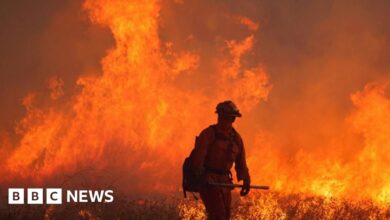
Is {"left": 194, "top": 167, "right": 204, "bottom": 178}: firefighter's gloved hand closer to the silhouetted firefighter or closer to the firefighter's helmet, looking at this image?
the silhouetted firefighter

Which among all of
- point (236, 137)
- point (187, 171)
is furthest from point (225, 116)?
point (187, 171)

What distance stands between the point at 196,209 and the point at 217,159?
206 inches

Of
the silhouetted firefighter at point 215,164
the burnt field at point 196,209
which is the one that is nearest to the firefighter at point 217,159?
the silhouetted firefighter at point 215,164

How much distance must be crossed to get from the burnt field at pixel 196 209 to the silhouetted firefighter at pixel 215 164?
453 cm

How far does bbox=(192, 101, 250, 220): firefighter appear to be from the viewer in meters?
10.1

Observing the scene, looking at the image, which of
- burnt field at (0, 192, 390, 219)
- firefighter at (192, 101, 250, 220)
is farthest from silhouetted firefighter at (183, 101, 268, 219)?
burnt field at (0, 192, 390, 219)

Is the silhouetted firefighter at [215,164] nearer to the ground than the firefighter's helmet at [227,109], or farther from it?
nearer to the ground

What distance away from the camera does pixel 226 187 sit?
33.7 feet

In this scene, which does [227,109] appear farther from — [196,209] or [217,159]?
[196,209]

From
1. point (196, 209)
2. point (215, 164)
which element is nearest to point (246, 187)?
point (215, 164)

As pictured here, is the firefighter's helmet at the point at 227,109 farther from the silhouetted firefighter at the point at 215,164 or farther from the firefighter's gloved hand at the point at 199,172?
the firefighter's gloved hand at the point at 199,172

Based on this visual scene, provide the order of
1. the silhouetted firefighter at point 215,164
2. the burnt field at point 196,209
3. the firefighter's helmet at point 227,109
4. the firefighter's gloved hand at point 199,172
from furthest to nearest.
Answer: the burnt field at point 196,209 < the firefighter's helmet at point 227,109 < the silhouetted firefighter at point 215,164 < the firefighter's gloved hand at point 199,172

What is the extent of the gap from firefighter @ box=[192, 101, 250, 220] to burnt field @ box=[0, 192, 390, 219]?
4.58 m

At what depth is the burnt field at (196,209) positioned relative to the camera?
589 inches
